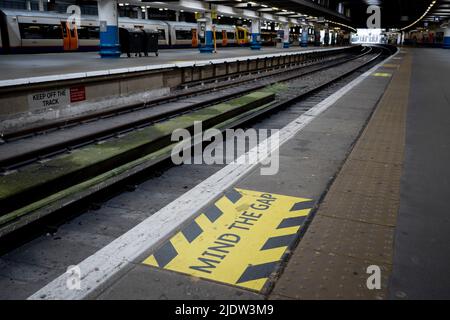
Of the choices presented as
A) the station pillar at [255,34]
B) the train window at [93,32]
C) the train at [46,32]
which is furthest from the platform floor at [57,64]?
the station pillar at [255,34]

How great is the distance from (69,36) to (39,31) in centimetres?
182

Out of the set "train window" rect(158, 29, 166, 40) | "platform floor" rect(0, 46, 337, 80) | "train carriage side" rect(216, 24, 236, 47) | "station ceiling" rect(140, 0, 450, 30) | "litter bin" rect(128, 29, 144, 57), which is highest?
"station ceiling" rect(140, 0, 450, 30)

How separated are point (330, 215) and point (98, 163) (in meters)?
3.48

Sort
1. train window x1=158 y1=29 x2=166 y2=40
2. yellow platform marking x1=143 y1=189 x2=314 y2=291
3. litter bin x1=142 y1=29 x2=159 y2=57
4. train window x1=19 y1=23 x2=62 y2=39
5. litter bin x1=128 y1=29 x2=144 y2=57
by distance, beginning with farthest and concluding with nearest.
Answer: train window x1=158 y1=29 x2=166 y2=40, train window x1=19 y1=23 x2=62 y2=39, litter bin x1=142 y1=29 x2=159 y2=57, litter bin x1=128 y1=29 x2=144 y2=57, yellow platform marking x1=143 y1=189 x2=314 y2=291

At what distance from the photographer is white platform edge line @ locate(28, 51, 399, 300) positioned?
277cm

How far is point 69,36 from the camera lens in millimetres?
21562

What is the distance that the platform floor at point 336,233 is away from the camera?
2.69 m

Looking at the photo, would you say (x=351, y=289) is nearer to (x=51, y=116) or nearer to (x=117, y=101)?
(x=51, y=116)

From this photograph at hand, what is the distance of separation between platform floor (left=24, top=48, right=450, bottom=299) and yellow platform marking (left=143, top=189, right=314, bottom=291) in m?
0.02

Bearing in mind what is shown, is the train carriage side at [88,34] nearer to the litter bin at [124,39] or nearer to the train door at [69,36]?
the train door at [69,36]

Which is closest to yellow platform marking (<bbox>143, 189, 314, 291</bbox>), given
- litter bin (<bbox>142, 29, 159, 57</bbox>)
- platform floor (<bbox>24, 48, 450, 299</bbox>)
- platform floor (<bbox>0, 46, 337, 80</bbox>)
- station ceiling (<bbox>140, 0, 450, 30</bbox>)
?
platform floor (<bbox>24, 48, 450, 299</bbox>)

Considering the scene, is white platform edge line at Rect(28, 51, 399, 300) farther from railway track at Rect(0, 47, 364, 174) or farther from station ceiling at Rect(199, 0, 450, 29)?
station ceiling at Rect(199, 0, 450, 29)

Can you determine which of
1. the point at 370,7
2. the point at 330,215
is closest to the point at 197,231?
the point at 330,215

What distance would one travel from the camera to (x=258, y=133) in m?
8.21
